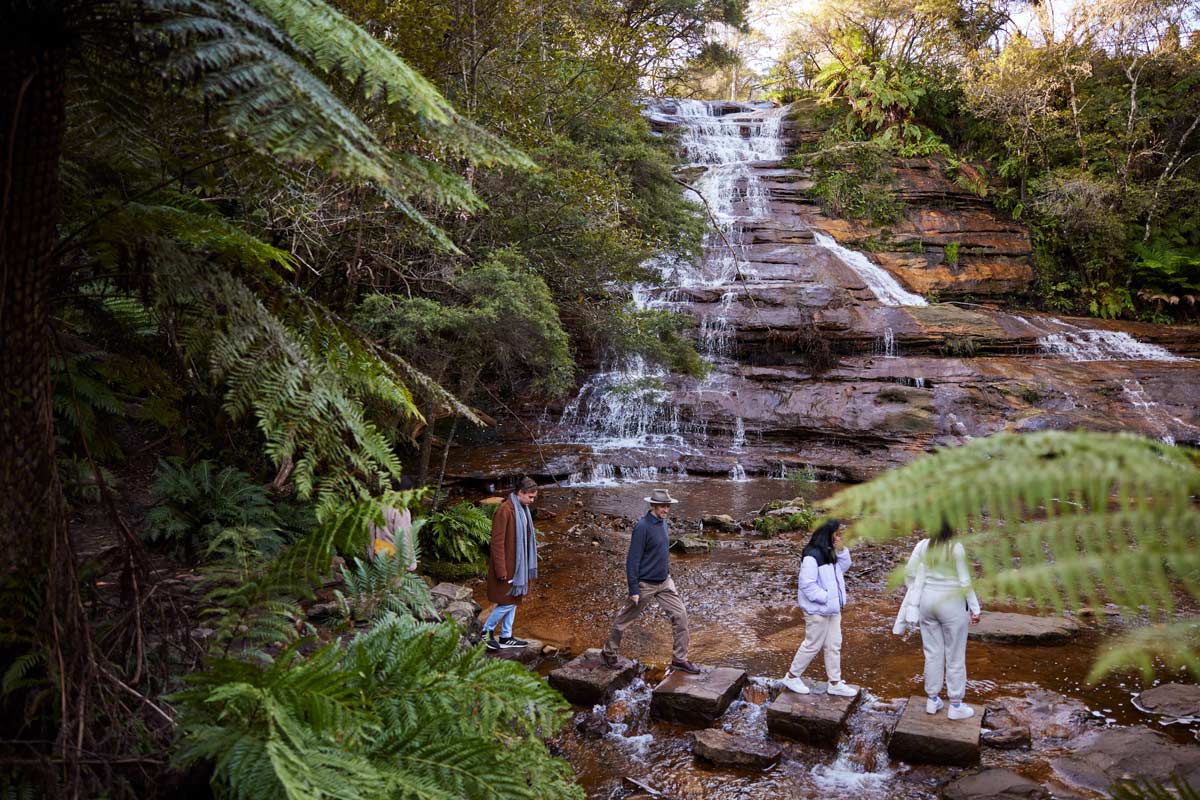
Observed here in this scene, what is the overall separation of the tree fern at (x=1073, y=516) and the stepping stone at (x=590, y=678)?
574 centimetres

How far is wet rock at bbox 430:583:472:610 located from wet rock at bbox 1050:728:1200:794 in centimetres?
537

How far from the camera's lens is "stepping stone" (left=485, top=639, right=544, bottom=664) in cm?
710

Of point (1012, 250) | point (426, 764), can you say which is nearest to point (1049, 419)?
point (1012, 250)

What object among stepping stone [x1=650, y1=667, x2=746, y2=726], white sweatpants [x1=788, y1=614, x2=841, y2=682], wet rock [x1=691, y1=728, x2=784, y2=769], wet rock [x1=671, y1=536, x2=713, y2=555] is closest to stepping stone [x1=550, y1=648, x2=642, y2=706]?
stepping stone [x1=650, y1=667, x2=746, y2=726]

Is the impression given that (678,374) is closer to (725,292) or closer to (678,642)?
(725,292)

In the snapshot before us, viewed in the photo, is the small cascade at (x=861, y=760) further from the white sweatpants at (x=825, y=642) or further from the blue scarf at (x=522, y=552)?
the blue scarf at (x=522, y=552)

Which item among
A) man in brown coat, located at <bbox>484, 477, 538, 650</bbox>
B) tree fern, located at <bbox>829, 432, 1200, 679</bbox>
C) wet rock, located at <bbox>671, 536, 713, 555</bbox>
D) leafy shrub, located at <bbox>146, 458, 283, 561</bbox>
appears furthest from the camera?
wet rock, located at <bbox>671, 536, 713, 555</bbox>

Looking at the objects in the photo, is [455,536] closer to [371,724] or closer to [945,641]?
[945,641]

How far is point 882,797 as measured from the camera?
5031 millimetres

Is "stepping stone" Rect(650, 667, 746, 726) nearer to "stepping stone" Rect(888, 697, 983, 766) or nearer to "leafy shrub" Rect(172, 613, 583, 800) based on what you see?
"stepping stone" Rect(888, 697, 983, 766)

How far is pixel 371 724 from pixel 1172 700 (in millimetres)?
7029

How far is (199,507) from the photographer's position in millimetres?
7855

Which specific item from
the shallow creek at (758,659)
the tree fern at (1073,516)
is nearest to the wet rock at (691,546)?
the shallow creek at (758,659)

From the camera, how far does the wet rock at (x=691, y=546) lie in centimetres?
1122
